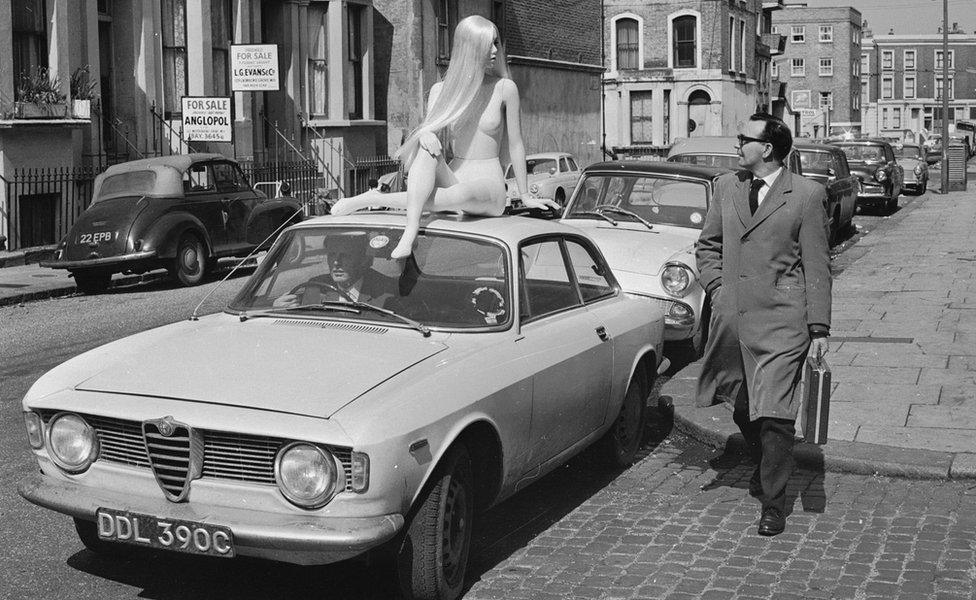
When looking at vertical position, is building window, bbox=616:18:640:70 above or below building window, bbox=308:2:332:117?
above

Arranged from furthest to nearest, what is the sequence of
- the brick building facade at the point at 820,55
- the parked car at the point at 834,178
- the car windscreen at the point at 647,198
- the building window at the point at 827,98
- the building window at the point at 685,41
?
the building window at the point at 827,98, the brick building facade at the point at 820,55, the building window at the point at 685,41, the parked car at the point at 834,178, the car windscreen at the point at 647,198

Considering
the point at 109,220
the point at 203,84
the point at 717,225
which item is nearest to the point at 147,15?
the point at 203,84

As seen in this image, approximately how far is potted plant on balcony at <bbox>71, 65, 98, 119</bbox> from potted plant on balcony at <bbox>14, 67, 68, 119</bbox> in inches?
13.6

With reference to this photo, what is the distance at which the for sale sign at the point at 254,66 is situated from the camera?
23.8m

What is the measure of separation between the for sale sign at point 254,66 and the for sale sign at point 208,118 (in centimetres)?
146

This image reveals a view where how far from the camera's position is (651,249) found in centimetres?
1033

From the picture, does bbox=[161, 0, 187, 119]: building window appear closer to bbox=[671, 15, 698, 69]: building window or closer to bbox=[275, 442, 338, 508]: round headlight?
bbox=[275, 442, 338, 508]: round headlight

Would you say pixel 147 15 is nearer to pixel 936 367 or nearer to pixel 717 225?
pixel 936 367

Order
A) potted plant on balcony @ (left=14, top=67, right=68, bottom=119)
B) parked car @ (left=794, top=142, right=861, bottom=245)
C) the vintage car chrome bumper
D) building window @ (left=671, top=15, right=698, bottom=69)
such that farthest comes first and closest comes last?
building window @ (left=671, top=15, right=698, bottom=69) < parked car @ (left=794, top=142, right=861, bottom=245) < potted plant on balcony @ (left=14, top=67, right=68, bottom=119) < the vintage car chrome bumper

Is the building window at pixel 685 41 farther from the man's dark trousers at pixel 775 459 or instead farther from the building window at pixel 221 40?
the man's dark trousers at pixel 775 459

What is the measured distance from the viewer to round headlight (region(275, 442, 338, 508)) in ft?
14.8

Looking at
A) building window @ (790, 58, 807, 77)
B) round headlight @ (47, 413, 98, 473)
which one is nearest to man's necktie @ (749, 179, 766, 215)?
round headlight @ (47, 413, 98, 473)

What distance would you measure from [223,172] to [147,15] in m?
7.14

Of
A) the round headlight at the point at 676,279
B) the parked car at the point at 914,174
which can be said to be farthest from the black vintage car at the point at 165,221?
the parked car at the point at 914,174
